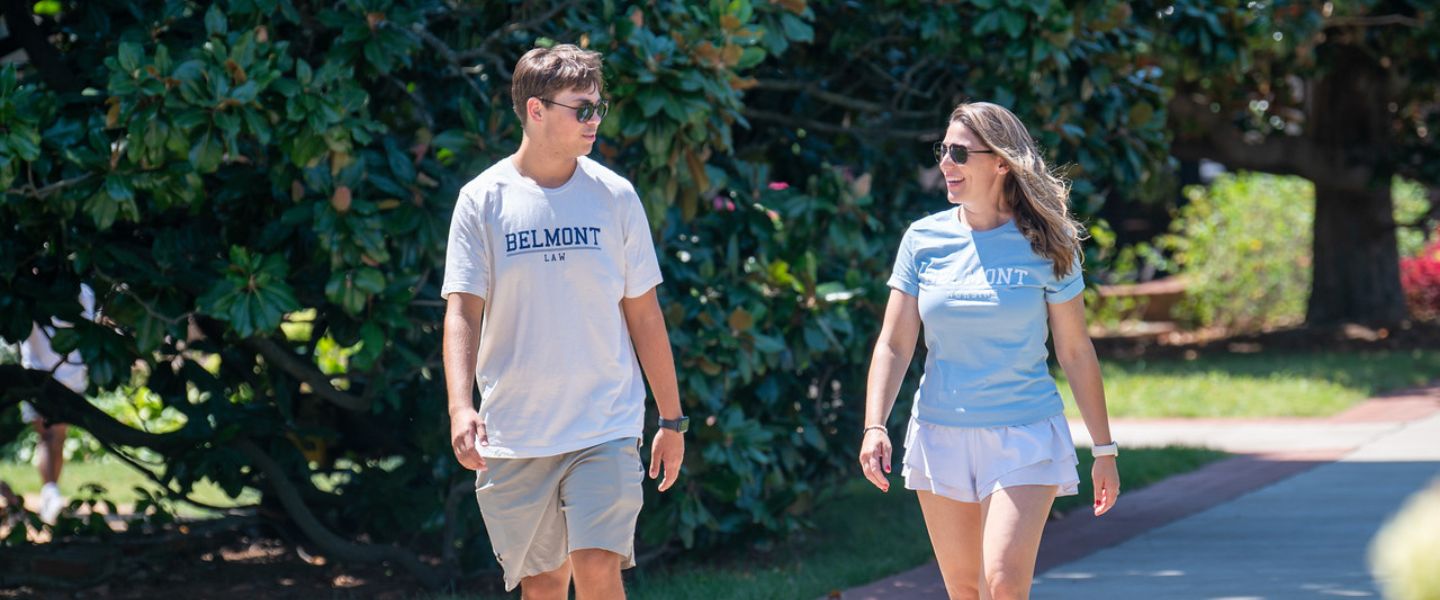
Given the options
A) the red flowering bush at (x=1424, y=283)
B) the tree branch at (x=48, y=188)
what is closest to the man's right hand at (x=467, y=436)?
the tree branch at (x=48, y=188)

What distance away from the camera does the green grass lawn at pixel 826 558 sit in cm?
623

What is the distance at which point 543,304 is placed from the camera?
13.1ft

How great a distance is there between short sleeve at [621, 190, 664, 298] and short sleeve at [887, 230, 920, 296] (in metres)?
0.68

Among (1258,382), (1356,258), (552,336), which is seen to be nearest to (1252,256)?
(1356,258)

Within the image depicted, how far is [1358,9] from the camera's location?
43.1 feet

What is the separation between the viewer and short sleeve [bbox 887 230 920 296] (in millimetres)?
4383

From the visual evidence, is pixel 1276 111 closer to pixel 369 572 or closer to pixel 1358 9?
pixel 1358 9

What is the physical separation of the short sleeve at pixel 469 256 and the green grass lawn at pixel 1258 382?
9.06m

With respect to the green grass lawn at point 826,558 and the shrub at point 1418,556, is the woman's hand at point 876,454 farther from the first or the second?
the shrub at point 1418,556

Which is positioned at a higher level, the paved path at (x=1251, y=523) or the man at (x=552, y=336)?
the man at (x=552, y=336)

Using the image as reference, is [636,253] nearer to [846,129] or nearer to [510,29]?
[510,29]

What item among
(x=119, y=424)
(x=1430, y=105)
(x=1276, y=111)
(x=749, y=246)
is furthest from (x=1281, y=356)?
(x=119, y=424)

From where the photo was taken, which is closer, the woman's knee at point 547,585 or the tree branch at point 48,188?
the woman's knee at point 547,585

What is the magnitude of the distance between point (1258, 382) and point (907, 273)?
990 cm
